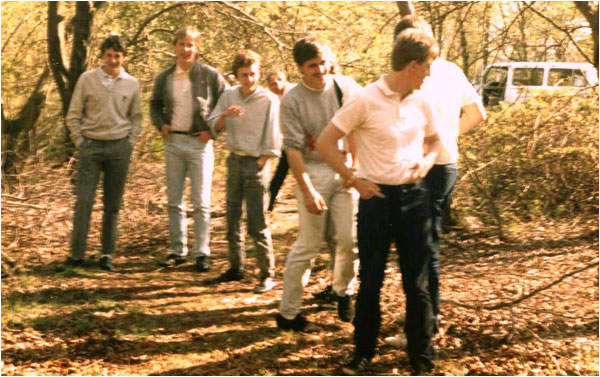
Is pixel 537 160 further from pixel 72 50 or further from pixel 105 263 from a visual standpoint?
pixel 72 50

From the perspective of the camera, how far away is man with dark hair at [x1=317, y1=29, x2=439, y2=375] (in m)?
3.71

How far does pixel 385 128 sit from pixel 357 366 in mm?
1346

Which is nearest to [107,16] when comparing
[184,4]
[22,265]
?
[184,4]

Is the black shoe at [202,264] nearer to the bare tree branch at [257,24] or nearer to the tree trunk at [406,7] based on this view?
the tree trunk at [406,7]

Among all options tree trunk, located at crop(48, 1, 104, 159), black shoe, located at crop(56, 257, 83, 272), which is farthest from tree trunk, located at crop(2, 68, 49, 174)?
black shoe, located at crop(56, 257, 83, 272)

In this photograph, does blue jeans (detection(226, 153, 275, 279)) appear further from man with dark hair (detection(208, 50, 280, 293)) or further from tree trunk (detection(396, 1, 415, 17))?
tree trunk (detection(396, 1, 415, 17))

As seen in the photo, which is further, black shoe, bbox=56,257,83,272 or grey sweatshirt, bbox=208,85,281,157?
black shoe, bbox=56,257,83,272

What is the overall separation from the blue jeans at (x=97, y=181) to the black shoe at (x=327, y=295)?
6.31 feet

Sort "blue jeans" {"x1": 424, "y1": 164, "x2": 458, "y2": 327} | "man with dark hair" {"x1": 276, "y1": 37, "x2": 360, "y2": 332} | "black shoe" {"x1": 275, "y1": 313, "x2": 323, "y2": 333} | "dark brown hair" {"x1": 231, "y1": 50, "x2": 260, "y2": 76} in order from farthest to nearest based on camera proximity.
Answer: "dark brown hair" {"x1": 231, "y1": 50, "x2": 260, "y2": 76}, "black shoe" {"x1": 275, "y1": 313, "x2": 323, "y2": 333}, "man with dark hair" {"x1": 276, "y1": 37, "x2": 360, "y2": 332}, "blue jeans" {"x1": 424, "y1": 164, "x2": 458, "y2": 327}

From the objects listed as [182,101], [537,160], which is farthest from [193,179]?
[537,160]

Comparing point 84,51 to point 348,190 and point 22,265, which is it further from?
point 348,190

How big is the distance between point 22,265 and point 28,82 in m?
3.52

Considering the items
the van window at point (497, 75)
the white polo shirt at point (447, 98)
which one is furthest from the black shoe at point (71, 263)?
the van window at point (497, 75)

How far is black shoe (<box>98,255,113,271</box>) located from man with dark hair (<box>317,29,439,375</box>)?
9.53 ft
